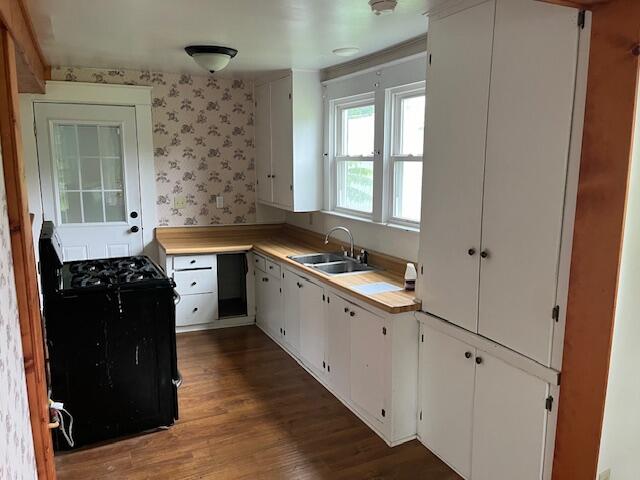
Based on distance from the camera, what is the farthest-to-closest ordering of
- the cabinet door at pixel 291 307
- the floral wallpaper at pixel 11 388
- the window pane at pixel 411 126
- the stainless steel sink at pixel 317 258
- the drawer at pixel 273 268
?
the drawer at pixel 273 268 → the stainless steel sink at pixel 317 258 → the cabinet door at pixel 291 307 → the window pane at pixel 411 126 → the floral wallpaper at pixel 11 388

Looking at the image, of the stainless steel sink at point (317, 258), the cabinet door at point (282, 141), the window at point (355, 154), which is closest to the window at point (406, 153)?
the window at point (355, 154)

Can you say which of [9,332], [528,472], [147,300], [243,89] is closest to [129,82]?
[243,89]

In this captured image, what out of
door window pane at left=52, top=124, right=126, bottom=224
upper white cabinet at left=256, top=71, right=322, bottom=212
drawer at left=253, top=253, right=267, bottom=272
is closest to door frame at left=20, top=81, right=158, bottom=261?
door window pane at left=52, top=124, right=126, bottom=224

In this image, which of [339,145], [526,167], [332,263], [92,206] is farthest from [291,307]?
[526,167]

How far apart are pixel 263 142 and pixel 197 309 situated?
5.70ft

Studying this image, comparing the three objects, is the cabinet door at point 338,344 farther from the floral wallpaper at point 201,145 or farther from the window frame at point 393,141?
the floral wallpaper at point 201,145

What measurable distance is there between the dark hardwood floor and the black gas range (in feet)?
0.45

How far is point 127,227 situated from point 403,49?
3010mm

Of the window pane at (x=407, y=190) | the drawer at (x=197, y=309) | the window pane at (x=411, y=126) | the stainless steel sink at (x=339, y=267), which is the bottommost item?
the drawer at (x=197, y=309)

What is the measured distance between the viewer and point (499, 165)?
2.11 meters

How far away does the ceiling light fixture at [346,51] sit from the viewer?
336 cm

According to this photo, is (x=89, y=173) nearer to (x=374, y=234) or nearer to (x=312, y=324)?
(x=312, y=324)

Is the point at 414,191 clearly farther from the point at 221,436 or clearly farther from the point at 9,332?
the point at 9,332

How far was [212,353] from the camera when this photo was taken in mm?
4145
